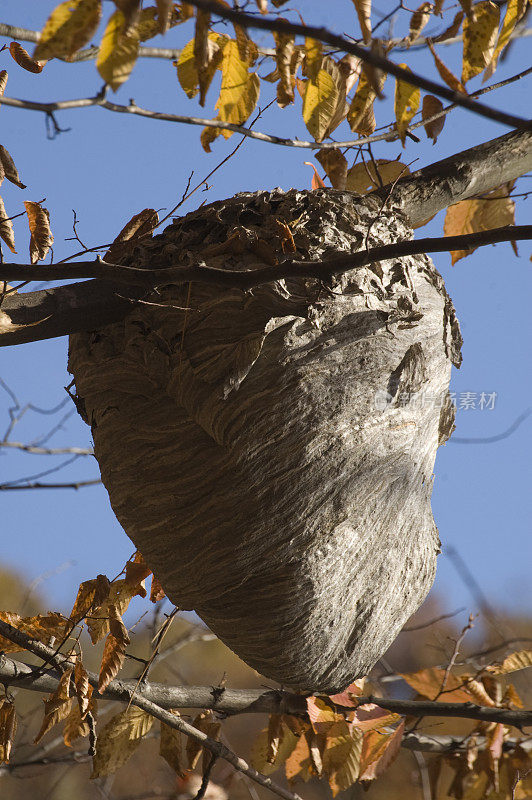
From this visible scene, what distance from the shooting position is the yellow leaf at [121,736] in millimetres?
2213

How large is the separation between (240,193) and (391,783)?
6733 millimetres

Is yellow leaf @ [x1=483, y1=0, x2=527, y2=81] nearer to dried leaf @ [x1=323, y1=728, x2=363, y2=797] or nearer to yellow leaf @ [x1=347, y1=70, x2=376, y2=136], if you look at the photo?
yellow leaf @ [x1=347, y1=70, x2=376, y2=136]

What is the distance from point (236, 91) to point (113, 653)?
57.9 inches

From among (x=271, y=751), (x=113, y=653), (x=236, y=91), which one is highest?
(x=236, y=91)

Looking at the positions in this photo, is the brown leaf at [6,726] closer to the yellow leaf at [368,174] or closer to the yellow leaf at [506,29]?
the yellow leaf at [368,174]

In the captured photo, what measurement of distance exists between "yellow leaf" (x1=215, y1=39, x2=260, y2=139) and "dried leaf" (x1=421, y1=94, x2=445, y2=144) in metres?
0.62

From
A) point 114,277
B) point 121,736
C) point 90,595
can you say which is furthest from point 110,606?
point 114,277

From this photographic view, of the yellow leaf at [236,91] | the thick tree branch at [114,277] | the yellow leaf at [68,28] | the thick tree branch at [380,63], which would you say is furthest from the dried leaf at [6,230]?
the thick tree branch at [380,63]

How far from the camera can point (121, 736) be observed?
222 centimetres

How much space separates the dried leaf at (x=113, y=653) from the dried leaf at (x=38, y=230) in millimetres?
1000

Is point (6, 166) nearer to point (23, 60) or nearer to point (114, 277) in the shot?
point (23, 60)

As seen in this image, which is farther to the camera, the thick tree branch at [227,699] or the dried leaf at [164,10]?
the thick tree branch at [227,699]

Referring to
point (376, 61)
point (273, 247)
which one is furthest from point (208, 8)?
point (273, 247)

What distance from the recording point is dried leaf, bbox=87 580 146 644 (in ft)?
6.95
